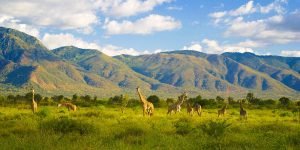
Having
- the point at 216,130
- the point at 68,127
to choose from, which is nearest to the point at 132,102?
the point at 68,127

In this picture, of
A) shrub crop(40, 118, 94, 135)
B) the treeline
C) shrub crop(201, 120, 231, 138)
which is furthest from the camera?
the treeline

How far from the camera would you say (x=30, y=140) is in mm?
14398

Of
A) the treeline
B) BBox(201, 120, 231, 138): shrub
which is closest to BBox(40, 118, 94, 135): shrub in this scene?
BBox(201, 120, 231, 138): shrub

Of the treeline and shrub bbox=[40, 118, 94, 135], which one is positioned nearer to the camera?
shrub bbox=[40, 118, 94, 135]

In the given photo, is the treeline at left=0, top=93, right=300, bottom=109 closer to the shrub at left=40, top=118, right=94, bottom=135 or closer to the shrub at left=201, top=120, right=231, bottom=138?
the shrub at left=40, top=118, right=94, bottom=135

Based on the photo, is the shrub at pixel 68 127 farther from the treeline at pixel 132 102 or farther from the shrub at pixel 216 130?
the treeline at pixel 132 102

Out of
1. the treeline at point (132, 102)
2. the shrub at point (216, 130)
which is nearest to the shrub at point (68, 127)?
the shrub at point (216, 130)

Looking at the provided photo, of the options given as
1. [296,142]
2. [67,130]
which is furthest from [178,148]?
[67,130]

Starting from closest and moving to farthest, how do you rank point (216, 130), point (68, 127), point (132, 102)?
point (216, 130), point (68, 127), point (132, 102)

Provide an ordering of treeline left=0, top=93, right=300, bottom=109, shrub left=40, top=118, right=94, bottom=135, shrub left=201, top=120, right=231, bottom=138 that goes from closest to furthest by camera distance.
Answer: shrub left=201, top=120, right=231, bottom=138, shrub left=40, top=118, right=94, bottom=135, treeline left=0, top=93, right=300, bottom=109

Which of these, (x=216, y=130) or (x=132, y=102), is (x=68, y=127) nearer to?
(x=216, y=130)

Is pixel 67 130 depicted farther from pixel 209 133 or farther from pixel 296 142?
pixel 296 142

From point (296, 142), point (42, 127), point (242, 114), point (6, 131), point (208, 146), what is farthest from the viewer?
point (242, 114)

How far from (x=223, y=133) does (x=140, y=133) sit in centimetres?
349
